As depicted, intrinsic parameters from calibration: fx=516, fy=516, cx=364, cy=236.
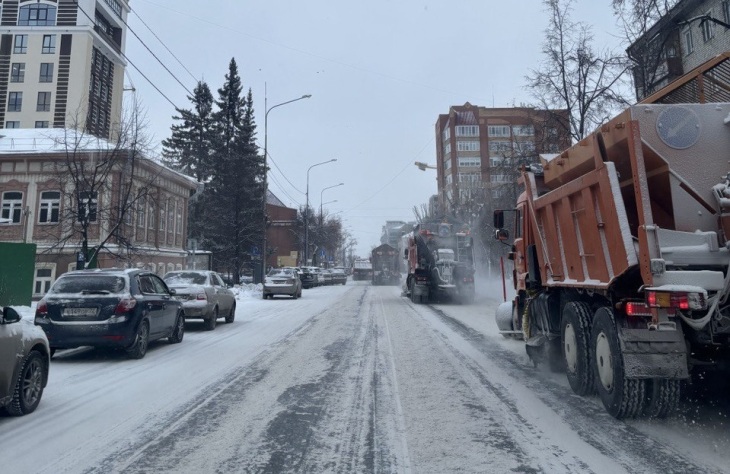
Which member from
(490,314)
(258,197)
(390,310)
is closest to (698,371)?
(490,314)

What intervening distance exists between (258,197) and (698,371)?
37.6m

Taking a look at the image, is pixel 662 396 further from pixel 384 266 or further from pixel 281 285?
pixel 384 266

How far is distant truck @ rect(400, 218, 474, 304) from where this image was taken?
2223 centimetres

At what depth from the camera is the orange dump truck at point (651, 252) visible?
456 centimetres

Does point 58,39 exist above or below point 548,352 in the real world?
above

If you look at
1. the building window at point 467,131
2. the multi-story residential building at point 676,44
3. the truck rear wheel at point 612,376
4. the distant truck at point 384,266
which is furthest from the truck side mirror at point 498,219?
the building window at point 467,131

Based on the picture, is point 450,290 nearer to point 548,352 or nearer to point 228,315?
point 228,315

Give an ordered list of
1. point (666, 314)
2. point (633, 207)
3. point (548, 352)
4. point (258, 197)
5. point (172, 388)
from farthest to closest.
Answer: point (258, 197)
point (548, 352)
point (172, 388)
point (633, 207)
point (666, 314)

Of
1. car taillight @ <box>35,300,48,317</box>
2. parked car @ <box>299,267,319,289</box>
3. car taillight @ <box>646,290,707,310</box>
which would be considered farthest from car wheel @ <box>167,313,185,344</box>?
parked car @ <box>299,267,319,289</box>

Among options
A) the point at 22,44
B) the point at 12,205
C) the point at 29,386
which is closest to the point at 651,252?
the point at 29,386

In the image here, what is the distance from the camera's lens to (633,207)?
536cm

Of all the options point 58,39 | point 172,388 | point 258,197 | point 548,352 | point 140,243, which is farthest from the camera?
point 58,39

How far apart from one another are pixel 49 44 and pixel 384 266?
41.4 m

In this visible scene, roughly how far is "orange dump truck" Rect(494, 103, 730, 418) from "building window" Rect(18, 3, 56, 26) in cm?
6303
